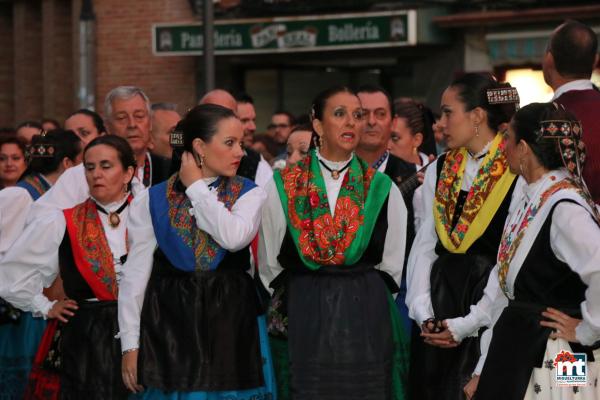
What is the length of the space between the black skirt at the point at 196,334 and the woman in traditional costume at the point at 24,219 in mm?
2256

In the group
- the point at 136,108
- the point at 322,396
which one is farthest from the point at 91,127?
the point at 322,396

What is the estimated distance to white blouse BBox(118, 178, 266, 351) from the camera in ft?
20.6

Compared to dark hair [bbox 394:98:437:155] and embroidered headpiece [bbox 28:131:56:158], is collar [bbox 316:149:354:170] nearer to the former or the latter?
dark hair [bbox 394:98:437:155]

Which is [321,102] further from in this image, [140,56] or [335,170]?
[140,56]

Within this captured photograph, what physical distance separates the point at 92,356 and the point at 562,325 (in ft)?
9.45

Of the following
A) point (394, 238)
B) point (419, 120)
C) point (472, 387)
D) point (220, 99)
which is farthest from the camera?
point (419, 120)

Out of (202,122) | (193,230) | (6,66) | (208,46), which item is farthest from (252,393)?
(6,66)

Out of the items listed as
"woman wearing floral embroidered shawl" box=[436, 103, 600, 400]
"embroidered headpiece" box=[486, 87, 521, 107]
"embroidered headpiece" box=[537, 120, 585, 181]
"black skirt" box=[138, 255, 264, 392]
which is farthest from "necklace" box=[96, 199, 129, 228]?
"embroidered headpiece" box=[537, 120, 585, 181]

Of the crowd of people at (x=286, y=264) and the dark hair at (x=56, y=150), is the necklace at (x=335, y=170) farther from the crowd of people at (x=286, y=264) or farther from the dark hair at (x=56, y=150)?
the dark hair at (x=56, y=150)

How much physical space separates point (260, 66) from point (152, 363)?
50.2ft

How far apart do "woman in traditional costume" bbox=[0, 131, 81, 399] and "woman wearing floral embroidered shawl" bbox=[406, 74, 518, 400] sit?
9.65 feet

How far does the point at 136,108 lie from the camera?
882cm

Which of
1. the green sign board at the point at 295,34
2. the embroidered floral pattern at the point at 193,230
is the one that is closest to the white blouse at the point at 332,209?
the embroidered floral pattern at the point at 193,230

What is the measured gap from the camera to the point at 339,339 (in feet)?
21.9
